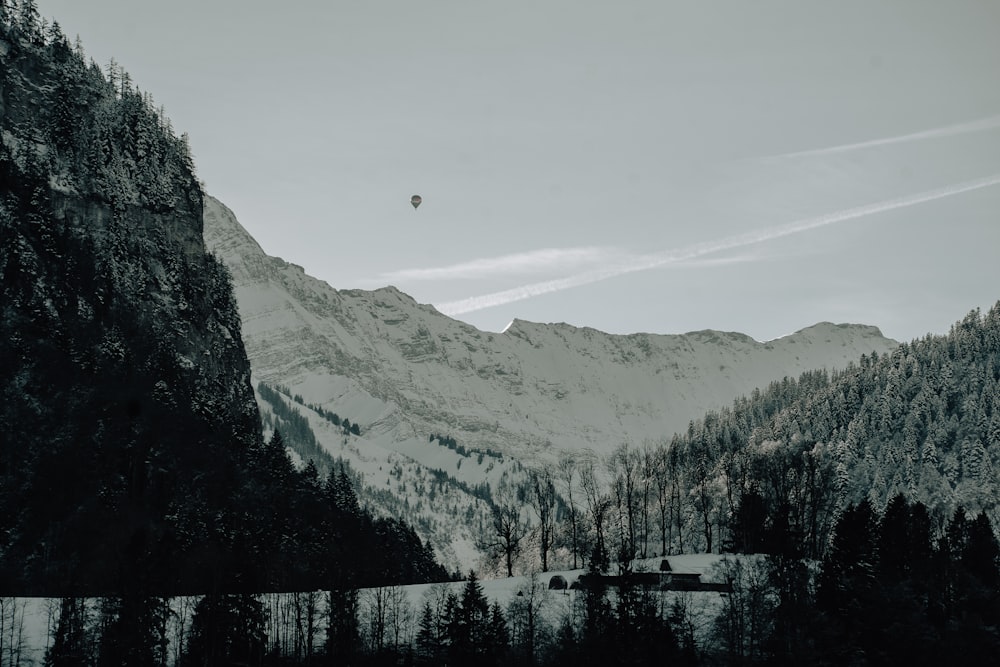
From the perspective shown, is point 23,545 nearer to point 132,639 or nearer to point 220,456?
point 220,456

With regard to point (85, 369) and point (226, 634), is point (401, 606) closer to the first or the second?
point (226, 634)

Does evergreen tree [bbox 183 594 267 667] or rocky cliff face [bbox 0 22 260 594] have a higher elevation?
rocky cliff face [bbox 0 22 260 594]

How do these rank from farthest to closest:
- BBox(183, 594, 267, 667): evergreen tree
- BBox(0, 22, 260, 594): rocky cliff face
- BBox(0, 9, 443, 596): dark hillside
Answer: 1. BBox(0, 22, 260, 594): rocky cliff face
2. BBox(0, 9, 443, 596): dark hillside
3. BBox(183, 594, 267, 667): evergreen tree

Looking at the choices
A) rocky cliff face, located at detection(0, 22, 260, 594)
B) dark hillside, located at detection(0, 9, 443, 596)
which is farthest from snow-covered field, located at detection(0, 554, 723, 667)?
rocky cliff face, located at detection(0, 22, 260, 594)

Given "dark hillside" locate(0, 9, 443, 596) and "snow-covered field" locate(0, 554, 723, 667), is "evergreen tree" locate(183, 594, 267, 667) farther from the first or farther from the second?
"dark hillside" locate(0, 9, 443, 596)

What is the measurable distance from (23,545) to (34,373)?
3001 centimetres

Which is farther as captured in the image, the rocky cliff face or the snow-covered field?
the rocky cliff face

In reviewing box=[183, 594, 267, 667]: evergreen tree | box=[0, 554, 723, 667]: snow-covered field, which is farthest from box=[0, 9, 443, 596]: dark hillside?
box=[183, 594, 267, 667]: evergreen tree

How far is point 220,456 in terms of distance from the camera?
565ft

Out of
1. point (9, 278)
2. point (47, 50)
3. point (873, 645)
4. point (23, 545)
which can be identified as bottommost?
point (873, 645)

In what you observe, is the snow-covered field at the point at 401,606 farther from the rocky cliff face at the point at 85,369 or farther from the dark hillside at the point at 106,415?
the rocky cliff face at the point at 85,369

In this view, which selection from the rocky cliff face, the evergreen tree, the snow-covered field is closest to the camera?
the evergreen tree

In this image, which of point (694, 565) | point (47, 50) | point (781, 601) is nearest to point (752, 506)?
point (694, 565)

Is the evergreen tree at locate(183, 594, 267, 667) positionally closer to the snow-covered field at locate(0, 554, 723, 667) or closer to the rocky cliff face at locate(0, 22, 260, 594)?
the snow-covered field at locate(0, 554, 723, 667)
